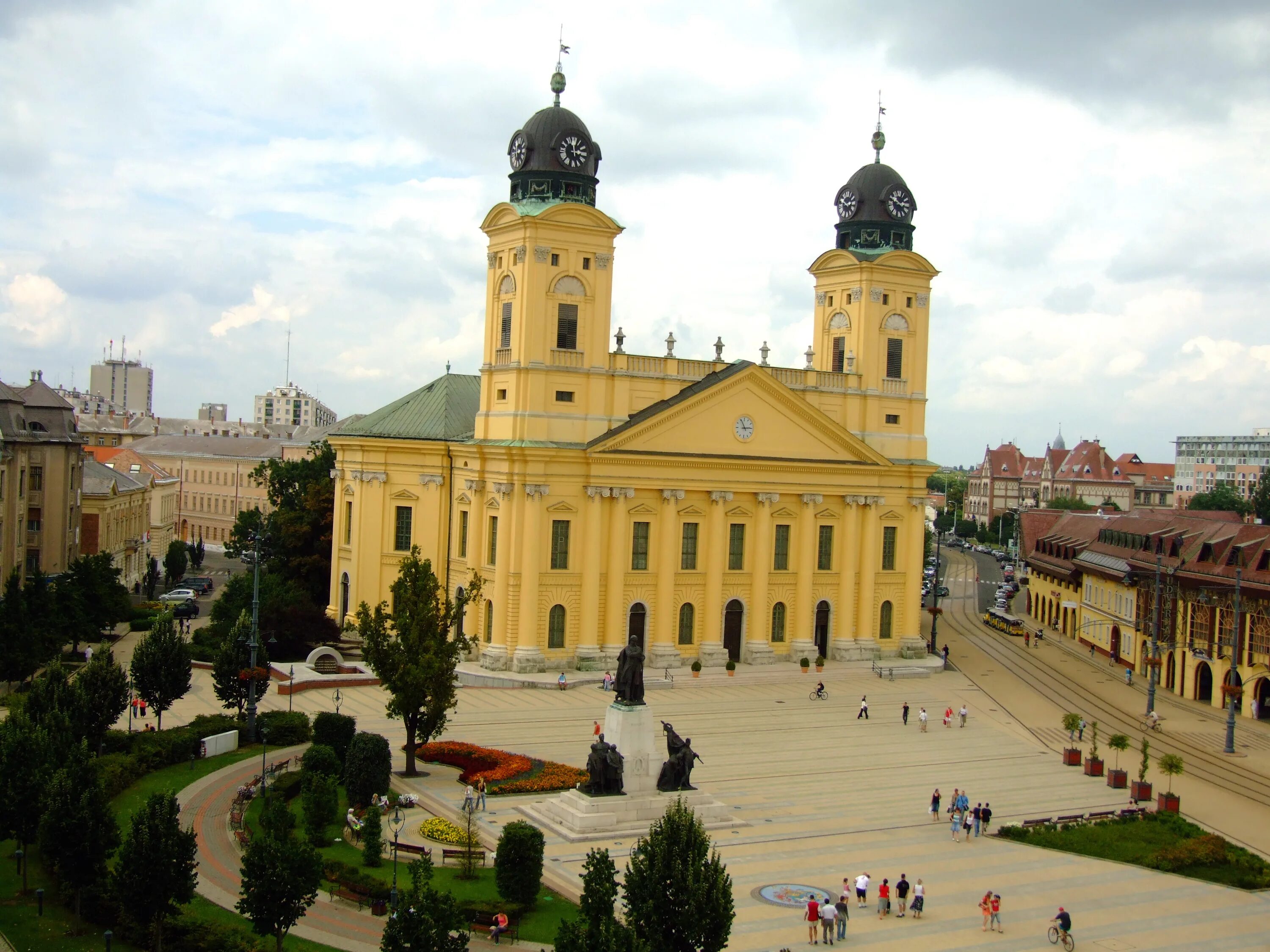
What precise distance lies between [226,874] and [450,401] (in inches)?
1567

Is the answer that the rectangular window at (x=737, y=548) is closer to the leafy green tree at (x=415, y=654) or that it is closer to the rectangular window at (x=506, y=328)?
the rectangular window at (x=506, y=328)

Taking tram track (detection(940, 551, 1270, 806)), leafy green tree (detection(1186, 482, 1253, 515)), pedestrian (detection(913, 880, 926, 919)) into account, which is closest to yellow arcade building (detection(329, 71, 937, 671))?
tram track (detection(940, 551, 1270, 806))

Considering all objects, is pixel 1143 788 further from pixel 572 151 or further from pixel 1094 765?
pixel 572 151

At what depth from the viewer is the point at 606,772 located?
36.5 metres

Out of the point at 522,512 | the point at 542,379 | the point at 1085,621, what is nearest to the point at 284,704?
the point at 522,512

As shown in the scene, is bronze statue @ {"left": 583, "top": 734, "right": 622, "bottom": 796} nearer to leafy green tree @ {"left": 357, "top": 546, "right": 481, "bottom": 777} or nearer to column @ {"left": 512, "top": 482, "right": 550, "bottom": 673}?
leafy green tree @ {"left": 357, "top": 546, "right": 481, "bottom": 777}

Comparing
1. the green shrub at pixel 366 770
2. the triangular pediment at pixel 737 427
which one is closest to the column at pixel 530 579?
the triangular pediment at pixel 737 427

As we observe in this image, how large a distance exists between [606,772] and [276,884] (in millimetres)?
12549

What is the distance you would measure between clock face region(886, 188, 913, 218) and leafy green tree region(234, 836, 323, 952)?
175ft

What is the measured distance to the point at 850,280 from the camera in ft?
231

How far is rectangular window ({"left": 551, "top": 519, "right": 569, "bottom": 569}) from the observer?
200ft

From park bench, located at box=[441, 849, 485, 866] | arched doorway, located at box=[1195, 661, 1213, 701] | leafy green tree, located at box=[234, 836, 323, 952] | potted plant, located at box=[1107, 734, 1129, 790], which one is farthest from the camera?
arched doorway, located at box=[1195, 661, 1213, 701]

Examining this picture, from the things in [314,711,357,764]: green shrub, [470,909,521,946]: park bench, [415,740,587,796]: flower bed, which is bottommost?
[470,909,521,946]: park bench

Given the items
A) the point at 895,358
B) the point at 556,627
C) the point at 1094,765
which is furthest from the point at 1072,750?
the point at 895,358
